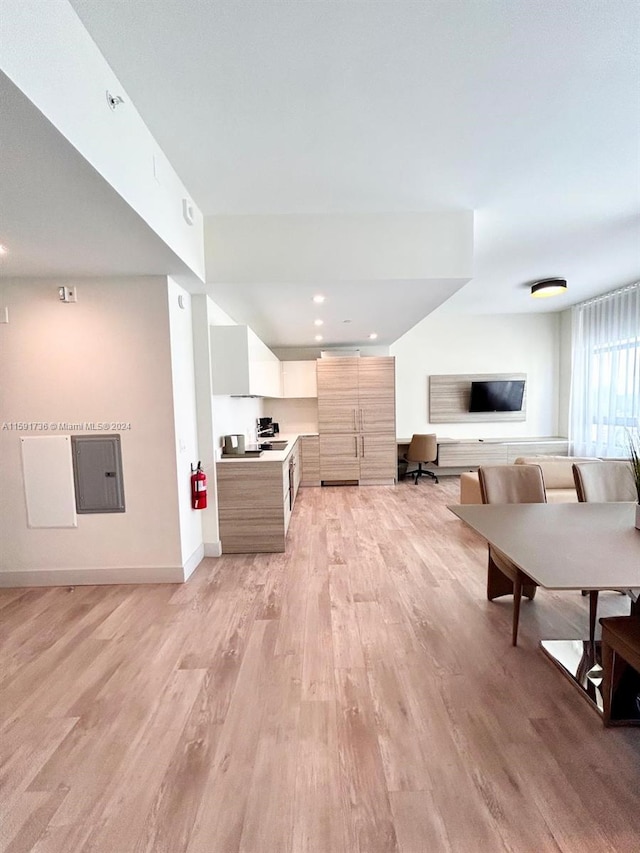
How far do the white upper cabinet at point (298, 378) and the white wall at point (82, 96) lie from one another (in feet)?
14.7

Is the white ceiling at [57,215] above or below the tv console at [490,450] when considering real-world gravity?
above

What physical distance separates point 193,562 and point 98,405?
1558 mm

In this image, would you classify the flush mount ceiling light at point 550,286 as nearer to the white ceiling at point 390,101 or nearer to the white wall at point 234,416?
the white ceiling at point 390,101

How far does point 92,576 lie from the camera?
3154mm

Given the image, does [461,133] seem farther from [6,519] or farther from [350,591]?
[6,519]

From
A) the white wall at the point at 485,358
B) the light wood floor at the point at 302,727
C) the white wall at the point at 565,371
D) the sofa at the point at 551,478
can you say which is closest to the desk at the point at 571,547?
the light wood floor at the point at 302,727

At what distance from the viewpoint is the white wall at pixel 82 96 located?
1212mm

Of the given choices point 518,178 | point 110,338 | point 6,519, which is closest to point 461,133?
point 518,178

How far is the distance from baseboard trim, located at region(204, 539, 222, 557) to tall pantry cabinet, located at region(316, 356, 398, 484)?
3.10 meters

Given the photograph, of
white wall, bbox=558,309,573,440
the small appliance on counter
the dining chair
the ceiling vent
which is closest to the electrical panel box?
the small appliance on counter

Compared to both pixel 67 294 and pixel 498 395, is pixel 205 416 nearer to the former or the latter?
pixel 67 294

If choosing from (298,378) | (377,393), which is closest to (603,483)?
(377,393)

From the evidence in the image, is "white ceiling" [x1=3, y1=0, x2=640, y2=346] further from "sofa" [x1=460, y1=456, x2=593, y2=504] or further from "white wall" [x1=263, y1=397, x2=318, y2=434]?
"white wall" [x1=263, y1=397, x2=318, y2=434]

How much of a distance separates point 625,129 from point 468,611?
306 centimetres
